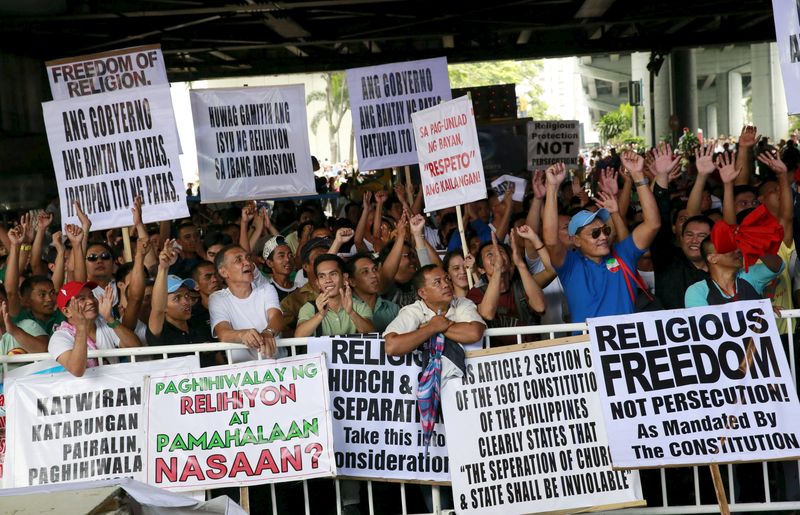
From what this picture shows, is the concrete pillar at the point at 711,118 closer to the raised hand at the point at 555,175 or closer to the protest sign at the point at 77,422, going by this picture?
the raised hand at the point at 555,175

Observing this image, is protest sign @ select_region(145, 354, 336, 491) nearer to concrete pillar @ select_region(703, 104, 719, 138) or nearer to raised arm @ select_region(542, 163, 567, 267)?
raised arm @ select_region(542, 163, 567, 267)

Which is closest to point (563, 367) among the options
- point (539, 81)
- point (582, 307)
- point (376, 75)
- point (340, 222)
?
point (582, 307)

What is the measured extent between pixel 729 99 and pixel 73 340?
75507mm

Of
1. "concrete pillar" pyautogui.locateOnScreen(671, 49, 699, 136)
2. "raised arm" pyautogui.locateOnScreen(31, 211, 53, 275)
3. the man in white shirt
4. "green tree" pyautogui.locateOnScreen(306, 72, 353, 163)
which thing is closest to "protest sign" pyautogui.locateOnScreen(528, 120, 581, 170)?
"raised arm" pyautogui.locateOnScreen(31, 211, 53, 275)

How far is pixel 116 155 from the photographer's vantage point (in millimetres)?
8594

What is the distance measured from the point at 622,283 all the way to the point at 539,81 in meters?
124

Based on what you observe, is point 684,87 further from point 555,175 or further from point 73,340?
point 73,340

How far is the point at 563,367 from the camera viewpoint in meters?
6.38

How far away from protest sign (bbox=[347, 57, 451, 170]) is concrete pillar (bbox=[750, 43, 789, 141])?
52455mm

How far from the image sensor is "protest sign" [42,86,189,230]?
8508 mm

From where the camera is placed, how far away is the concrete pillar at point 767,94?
202ft

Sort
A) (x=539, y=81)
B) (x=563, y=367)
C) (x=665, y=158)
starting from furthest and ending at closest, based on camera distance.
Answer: (x=539, y=81)
(x=665, y=158)
(x=563, y=367)

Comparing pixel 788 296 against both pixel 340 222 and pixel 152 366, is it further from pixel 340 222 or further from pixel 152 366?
pixel 340 222

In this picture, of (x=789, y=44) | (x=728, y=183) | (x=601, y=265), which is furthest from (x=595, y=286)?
(x=728, y=183)
